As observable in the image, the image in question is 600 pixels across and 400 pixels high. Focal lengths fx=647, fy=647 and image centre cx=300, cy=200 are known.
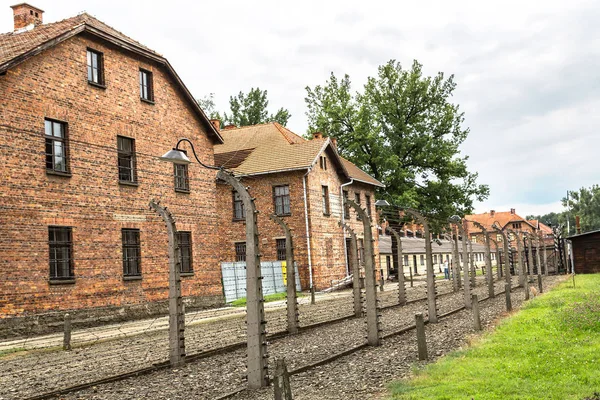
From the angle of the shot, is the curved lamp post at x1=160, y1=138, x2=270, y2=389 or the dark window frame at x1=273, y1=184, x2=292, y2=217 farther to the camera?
the dark window frame at x1=273, y1=184, x2=292, y2=217

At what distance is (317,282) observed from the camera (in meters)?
33.3

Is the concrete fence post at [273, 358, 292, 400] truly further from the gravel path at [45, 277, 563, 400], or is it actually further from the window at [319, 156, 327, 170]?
the window at [319, 156, 327, 170]

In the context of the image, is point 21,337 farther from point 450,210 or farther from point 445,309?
point 450,210

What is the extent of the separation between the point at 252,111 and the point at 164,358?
171 feet

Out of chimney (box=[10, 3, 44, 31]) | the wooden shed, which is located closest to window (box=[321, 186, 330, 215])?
chimney (box=[10, 3, 44, 31])

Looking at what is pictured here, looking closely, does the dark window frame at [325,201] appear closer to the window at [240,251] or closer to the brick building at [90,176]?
the window at [240,251]

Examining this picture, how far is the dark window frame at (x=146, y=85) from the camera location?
23.7 m

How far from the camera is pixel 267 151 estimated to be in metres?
36.0

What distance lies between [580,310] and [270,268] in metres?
18.4

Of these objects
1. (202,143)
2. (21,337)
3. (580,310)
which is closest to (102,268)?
(21,337)

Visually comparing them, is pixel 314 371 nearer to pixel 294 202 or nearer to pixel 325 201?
pixel 294 202

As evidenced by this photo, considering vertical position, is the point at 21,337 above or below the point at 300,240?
below

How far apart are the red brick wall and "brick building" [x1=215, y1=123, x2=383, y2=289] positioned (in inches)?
312

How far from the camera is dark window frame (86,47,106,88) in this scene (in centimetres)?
2127
